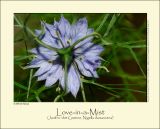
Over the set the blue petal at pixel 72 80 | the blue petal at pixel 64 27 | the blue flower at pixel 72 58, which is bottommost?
the blue petal at pixel 72 80

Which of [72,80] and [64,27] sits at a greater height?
[64,27]

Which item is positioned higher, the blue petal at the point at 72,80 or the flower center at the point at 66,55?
the flower center at the point at 66,55

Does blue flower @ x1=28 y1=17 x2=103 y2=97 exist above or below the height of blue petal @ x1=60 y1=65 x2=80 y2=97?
above

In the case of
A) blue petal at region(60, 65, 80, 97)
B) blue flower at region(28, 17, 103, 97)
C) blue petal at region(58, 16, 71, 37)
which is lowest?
blue petal at region(60, 65, 80, 97)
